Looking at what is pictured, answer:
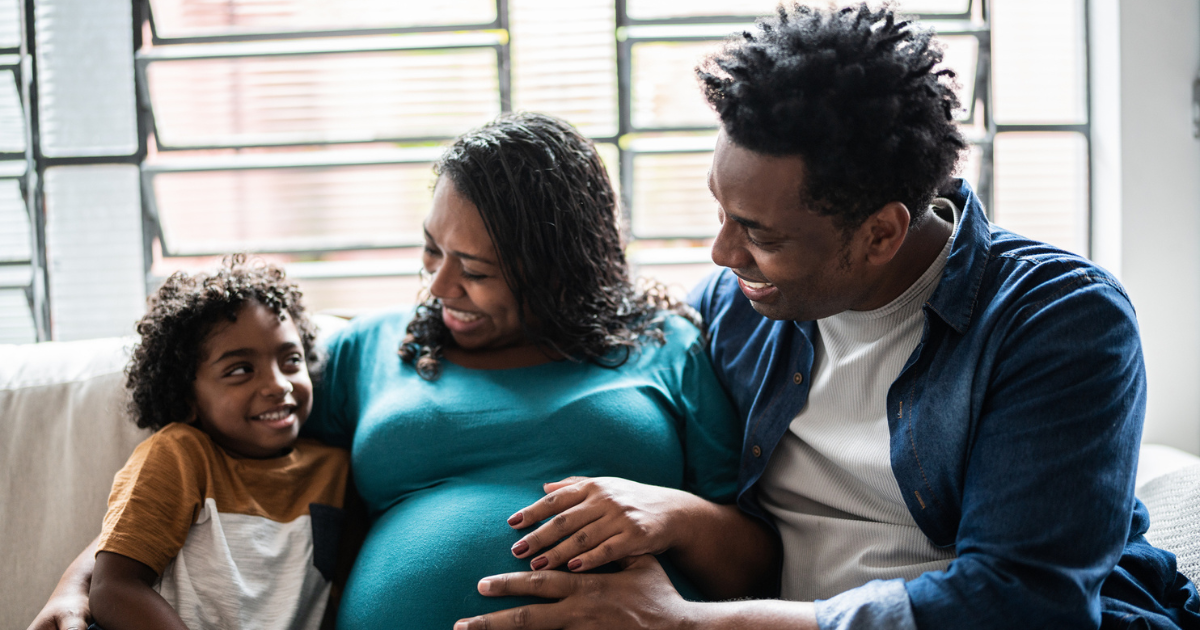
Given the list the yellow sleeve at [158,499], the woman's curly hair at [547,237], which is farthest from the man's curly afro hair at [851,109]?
the yellow sleeve at [158,499]

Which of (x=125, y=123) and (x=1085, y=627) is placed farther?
(x=125, y=123)

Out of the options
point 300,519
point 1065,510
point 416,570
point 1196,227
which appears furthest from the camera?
point 1196,227

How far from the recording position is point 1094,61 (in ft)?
6.22

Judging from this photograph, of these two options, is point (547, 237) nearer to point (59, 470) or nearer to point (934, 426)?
point (934, 426)

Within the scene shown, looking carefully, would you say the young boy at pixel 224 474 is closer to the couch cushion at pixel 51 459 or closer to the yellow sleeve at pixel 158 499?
the yellow sleeve at pixel 158 499

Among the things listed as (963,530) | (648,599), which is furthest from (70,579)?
(963,530)

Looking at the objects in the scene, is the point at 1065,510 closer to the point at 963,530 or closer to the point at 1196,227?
the point at 963,530

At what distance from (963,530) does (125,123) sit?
202 cm

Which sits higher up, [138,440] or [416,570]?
[138,440]

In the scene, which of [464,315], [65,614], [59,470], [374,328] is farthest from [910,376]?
[59,470]

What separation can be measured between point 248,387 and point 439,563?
17.3 inches

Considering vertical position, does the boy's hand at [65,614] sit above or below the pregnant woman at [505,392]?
below

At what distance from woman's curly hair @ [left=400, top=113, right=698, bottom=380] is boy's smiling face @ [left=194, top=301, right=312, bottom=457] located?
0.70 ft

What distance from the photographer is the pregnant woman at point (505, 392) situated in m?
1.13
